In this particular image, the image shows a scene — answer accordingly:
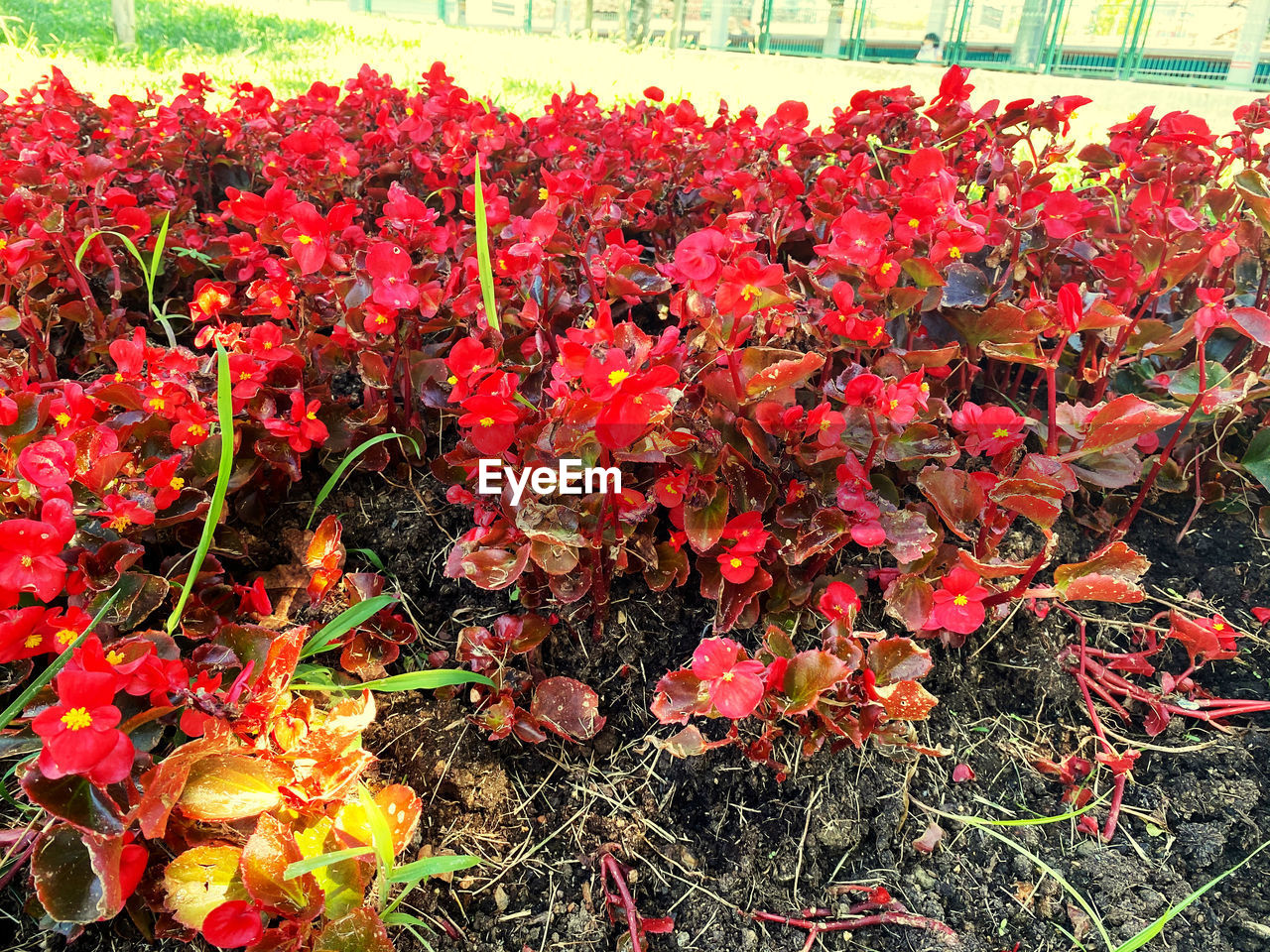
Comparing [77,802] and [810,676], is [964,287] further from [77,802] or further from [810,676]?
[77,802]

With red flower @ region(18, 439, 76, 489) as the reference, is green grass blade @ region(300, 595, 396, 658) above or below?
below

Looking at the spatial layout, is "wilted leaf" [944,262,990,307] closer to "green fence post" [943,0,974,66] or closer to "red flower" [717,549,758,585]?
"red flower" [717,549,758,585]

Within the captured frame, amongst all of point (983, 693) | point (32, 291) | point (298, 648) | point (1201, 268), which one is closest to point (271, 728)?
point (298, 648)

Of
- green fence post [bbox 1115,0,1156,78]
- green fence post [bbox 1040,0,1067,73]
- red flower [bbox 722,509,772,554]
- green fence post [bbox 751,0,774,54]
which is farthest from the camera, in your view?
green fence post [bbox 751,0,774,54]

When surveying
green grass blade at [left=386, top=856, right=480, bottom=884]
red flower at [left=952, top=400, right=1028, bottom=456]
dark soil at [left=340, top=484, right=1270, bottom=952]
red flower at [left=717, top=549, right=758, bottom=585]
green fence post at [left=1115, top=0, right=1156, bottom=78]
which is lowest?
dark soil at [left=340, top=484, right=1270, bottom=952]

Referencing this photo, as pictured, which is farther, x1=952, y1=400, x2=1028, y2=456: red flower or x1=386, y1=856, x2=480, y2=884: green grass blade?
x1=952, y1=400, x2=1028, y2=456: red flower

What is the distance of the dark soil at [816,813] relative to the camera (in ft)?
3.63

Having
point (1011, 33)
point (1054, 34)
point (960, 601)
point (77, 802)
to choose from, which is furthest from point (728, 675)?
point (1011, 33)

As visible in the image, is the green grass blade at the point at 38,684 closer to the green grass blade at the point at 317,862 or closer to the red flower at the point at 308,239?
the green grass blade at the point at 317,862

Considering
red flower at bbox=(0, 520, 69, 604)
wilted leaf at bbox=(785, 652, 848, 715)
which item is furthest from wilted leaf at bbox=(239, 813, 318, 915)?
wilted leaf at bbox=(785, 652, 848, 715)

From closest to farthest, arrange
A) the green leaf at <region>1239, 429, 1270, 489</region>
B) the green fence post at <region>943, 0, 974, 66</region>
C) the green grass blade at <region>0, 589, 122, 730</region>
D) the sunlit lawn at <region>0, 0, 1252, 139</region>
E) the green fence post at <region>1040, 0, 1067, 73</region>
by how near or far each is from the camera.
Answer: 1. the green grass blade at <region>0, 589, 122, 730</region>
2. the green leaf at <region>1239, 429, 1270, 489</region>
3. the sunlit lawn at <region>0, 0, 1252, 139</region>
4. the green fence post at <region>1040, 0, 1067, 73</region>
5. the green fence post at <region>943, 0, 974, 66</region>

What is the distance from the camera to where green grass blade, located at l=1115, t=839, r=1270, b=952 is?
0.97 metres
